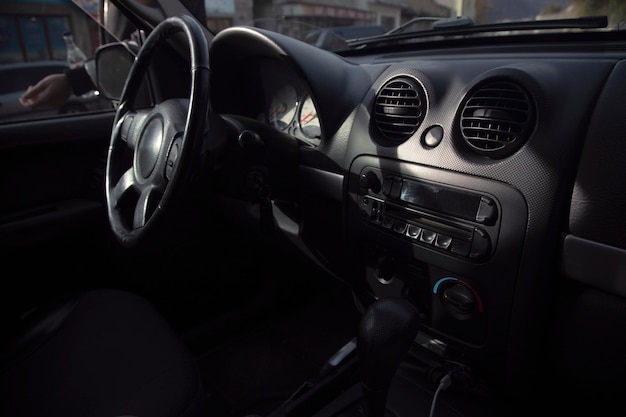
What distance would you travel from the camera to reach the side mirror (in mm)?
2051

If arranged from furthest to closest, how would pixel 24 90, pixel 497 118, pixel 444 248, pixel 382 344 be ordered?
pixel 24 90, pixel 444 248, pixel 497 118, pixel 382 344

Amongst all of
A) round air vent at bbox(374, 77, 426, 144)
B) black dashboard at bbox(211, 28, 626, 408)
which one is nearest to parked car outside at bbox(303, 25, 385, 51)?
black dashboard at bbox(211, 28, 626, 408)

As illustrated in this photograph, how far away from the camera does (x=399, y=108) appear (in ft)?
4.24

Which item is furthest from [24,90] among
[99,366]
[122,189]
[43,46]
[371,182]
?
[371,182]

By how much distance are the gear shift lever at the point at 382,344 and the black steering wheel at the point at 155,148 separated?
1.95 feet

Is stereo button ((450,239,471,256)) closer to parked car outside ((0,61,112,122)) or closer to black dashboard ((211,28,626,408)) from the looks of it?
black dashboard ((211,28,626,408))

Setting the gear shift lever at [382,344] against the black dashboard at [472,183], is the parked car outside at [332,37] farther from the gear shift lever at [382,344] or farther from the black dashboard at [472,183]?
the gear shift lever at [382,344]

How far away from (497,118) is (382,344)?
562mm

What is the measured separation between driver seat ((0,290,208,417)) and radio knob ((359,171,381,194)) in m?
0.70

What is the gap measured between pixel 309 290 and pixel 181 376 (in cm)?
118

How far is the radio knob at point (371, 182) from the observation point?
1320 mm

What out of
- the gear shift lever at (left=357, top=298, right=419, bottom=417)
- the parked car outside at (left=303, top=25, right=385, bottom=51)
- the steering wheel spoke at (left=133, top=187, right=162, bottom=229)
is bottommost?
the gear shift lever at (left=357, top=298, right=419, bottom=417)

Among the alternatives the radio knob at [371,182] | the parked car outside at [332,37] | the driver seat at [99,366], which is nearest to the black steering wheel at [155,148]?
the driver seat at [99,366]

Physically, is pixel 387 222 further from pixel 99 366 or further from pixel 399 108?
pixel 99 366
